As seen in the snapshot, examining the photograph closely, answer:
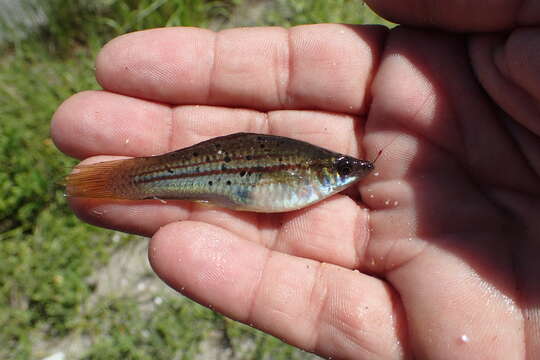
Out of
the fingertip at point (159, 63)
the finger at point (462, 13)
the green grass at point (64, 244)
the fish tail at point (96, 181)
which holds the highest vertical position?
the finger at point (462, 13)

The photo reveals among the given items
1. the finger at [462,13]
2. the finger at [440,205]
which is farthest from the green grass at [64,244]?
the finger at [462,13]

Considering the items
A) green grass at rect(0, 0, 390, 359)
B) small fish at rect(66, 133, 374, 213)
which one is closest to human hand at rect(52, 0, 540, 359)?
small fish at rect(66, 133, 374, 213)

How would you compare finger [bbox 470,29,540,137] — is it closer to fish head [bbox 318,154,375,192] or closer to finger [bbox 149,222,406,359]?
fish head [bbox 318,154,375,192]

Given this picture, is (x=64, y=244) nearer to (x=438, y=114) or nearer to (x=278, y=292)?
(x=278, y=292)

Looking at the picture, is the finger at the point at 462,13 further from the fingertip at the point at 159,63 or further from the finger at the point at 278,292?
the finger at the point at 278,292

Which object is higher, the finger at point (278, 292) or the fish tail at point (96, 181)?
the fish tail at point (96, 181)

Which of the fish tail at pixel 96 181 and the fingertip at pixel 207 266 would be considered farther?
the fish tail at pixel 96 181
